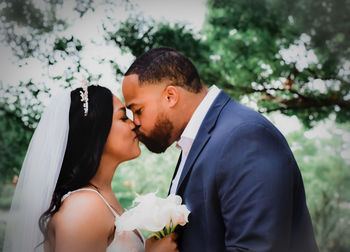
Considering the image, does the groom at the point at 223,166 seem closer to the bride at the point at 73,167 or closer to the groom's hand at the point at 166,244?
the groom's hand at the point at 166,244

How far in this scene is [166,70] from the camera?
2.82 metres

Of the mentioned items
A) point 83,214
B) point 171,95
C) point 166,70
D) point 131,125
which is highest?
point 166,70

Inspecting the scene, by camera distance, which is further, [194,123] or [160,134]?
[160,134]

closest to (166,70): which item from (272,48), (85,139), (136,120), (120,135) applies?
(136,120)

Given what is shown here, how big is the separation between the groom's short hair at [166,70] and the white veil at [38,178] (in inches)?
23.9

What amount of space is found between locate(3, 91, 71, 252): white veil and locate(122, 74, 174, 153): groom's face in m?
0.48

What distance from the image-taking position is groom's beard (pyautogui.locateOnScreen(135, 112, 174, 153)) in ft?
9.24

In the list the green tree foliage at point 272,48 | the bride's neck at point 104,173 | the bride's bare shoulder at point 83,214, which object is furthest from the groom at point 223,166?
the green tree foliage at point 272,48

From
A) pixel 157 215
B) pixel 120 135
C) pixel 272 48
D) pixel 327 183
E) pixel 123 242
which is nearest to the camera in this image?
pixel 157 215

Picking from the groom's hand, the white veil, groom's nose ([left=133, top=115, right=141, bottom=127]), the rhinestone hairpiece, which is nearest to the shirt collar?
groom's nose ([left=133, top=115, right=141, bottom=127])

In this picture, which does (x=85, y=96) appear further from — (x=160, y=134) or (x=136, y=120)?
(x=160, y=134)

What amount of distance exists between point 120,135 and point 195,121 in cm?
60

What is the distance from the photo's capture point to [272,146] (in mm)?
2264

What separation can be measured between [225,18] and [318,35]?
132 cm
